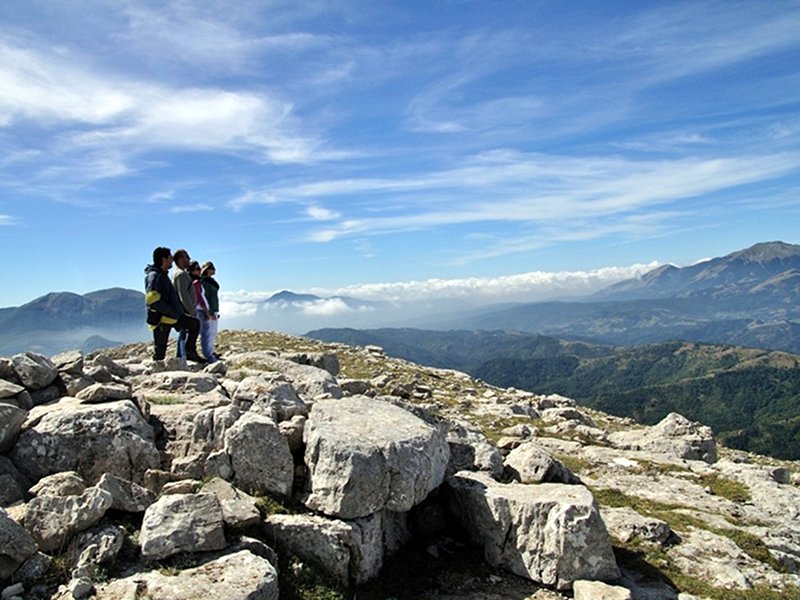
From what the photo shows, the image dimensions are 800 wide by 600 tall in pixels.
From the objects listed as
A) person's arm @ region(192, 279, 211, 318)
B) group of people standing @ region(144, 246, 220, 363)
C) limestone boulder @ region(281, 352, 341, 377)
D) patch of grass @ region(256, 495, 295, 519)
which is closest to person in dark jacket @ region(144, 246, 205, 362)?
group of people standing @ region(144, 246, 220, 363)

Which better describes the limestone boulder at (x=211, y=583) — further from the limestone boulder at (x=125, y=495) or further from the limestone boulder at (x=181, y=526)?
the limestone boulder at (x=125, y=495)

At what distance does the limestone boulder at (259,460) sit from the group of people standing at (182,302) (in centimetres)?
1195

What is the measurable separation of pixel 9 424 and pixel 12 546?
4.15 meters

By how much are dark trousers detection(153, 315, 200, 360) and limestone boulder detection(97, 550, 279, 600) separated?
15904mm

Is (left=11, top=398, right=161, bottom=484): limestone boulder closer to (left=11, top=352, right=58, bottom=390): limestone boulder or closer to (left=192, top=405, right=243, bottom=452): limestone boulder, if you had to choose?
(left=192, top=405, right=243, bottom=452): limestone boulder

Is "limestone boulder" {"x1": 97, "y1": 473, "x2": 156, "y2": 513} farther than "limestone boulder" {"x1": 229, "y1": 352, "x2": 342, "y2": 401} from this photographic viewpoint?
No

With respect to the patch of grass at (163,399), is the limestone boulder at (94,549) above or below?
below

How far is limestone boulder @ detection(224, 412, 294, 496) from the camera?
538 inches

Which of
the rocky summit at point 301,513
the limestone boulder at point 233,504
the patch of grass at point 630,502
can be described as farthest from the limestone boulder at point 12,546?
the patch of grass at point 630,502

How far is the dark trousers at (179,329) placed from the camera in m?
24.4

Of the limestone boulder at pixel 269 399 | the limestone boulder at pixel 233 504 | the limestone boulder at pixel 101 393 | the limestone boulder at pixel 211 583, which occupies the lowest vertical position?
the limestone boulder at pixel 211 583

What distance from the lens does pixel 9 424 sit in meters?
12.8

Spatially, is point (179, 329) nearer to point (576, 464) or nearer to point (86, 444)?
point (86, 444)

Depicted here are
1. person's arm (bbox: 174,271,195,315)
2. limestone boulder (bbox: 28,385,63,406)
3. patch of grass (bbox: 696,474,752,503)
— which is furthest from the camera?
person's arm (bbox: 174,271,195,315)
